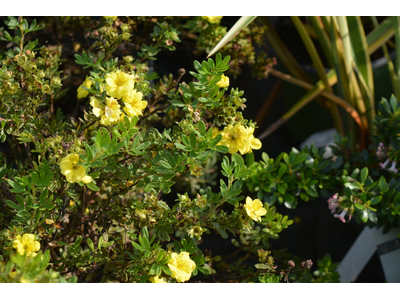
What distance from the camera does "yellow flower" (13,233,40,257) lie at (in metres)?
0.64

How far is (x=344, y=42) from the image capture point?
1.18m

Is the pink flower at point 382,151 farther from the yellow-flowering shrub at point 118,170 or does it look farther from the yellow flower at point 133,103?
the yellow flower at point 133,103

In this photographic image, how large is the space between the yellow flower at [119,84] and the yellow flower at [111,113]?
0.01 metres

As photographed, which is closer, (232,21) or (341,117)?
(341,117)

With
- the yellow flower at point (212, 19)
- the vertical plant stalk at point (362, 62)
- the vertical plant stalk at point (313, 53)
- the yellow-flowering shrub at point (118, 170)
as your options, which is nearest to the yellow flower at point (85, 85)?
the yellow-flowering shrub at point (118, 170)

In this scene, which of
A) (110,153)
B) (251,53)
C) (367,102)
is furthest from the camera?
(367,102)

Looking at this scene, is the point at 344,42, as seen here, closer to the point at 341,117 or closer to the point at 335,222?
the point at 341,117

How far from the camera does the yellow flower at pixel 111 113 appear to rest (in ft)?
2.26

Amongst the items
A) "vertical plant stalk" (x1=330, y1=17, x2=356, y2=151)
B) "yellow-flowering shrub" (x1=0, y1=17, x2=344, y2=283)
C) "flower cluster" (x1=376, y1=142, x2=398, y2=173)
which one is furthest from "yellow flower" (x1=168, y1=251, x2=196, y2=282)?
"vertical plant stalk" (x1=330, y1=17, x2=356, y2=151)

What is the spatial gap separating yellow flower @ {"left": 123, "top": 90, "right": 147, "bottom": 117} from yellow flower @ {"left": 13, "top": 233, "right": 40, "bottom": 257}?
27 centimetres

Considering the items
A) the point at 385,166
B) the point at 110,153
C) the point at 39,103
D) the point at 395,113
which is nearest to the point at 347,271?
the point at 385,166

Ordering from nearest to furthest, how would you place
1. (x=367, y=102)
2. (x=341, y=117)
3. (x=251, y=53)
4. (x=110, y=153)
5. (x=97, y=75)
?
1. (x=110, y=153)
2. (x=97, y=75)
3. (x=251, y=53)
4. (x=367, y=102)
5. (x=341, y=117)
